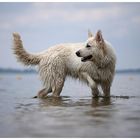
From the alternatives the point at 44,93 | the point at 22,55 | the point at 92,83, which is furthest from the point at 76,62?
the point at 22,55

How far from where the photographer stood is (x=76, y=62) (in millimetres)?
8375

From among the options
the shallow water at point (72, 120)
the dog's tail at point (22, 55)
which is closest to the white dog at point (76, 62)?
the dog's tail at point (22, 55)

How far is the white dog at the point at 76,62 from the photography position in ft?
25.9

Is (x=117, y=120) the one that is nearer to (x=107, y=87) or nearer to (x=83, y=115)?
(x=83, y=115)

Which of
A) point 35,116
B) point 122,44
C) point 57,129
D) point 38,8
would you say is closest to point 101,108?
point 35,116

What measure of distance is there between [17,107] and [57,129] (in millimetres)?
Answer: 2240

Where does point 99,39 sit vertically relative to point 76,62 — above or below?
above

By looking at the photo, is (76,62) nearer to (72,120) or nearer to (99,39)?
(99,39)

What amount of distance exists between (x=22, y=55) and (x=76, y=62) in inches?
52.3

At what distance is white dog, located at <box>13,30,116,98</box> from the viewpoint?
7.88 meters

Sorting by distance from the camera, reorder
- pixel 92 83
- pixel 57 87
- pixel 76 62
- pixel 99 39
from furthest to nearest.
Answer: pixel 57 87
pixel 76 62
pixel 92 83
pixel 99 39

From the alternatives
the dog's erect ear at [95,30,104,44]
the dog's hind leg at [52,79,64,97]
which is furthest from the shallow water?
the dog's hind leg at [52,79,64,97]

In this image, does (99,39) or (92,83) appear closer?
(99,39)

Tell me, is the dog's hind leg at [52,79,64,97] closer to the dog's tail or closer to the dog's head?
the dog's tail
